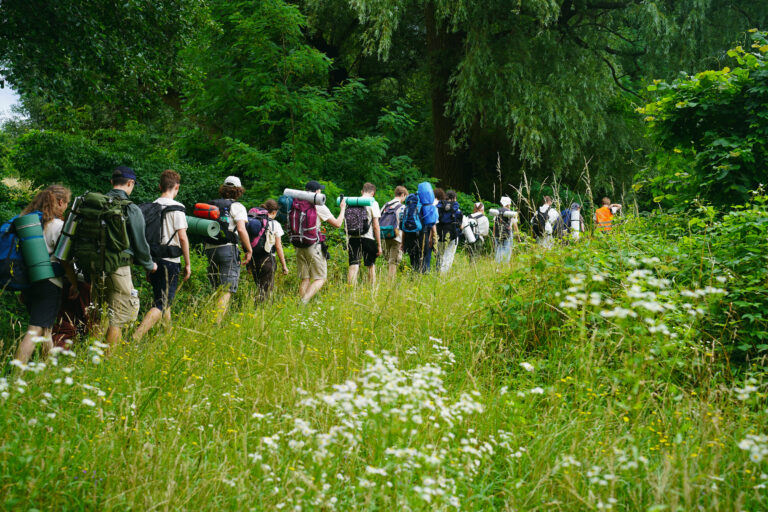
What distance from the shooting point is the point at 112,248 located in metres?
4.88

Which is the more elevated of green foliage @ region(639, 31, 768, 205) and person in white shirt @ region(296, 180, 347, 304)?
green foliage @ region(639, 31, 768, 205)

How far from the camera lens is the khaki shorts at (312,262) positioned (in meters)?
7.77

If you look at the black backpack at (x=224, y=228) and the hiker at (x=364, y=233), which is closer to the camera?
the black backpack at (x=224, y=228)

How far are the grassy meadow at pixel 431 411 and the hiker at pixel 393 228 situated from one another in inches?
137

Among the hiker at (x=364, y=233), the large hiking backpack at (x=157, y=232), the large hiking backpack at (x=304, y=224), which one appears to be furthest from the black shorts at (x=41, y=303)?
the hiker at (x=364, y=233)

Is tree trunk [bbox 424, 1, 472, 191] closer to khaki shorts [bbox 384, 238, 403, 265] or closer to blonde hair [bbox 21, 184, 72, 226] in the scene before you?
khaki shorts [bbox 384, 238, 403, 265]

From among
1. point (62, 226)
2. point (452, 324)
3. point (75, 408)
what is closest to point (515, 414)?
point (452, 324)

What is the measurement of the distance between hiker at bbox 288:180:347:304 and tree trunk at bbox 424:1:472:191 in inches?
293

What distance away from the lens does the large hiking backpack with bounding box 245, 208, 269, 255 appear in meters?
7.32

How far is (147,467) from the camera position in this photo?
2.56 m

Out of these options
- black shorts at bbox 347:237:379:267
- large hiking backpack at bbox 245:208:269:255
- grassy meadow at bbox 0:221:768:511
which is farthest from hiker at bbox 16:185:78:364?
black shorts at bbox 347:237:379:267

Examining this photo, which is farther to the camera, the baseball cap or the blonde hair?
the baseball cap

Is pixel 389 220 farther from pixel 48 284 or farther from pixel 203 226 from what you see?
pixel 48 284

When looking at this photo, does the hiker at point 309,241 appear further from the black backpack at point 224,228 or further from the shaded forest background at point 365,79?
the shaded forest background at point 365,79
